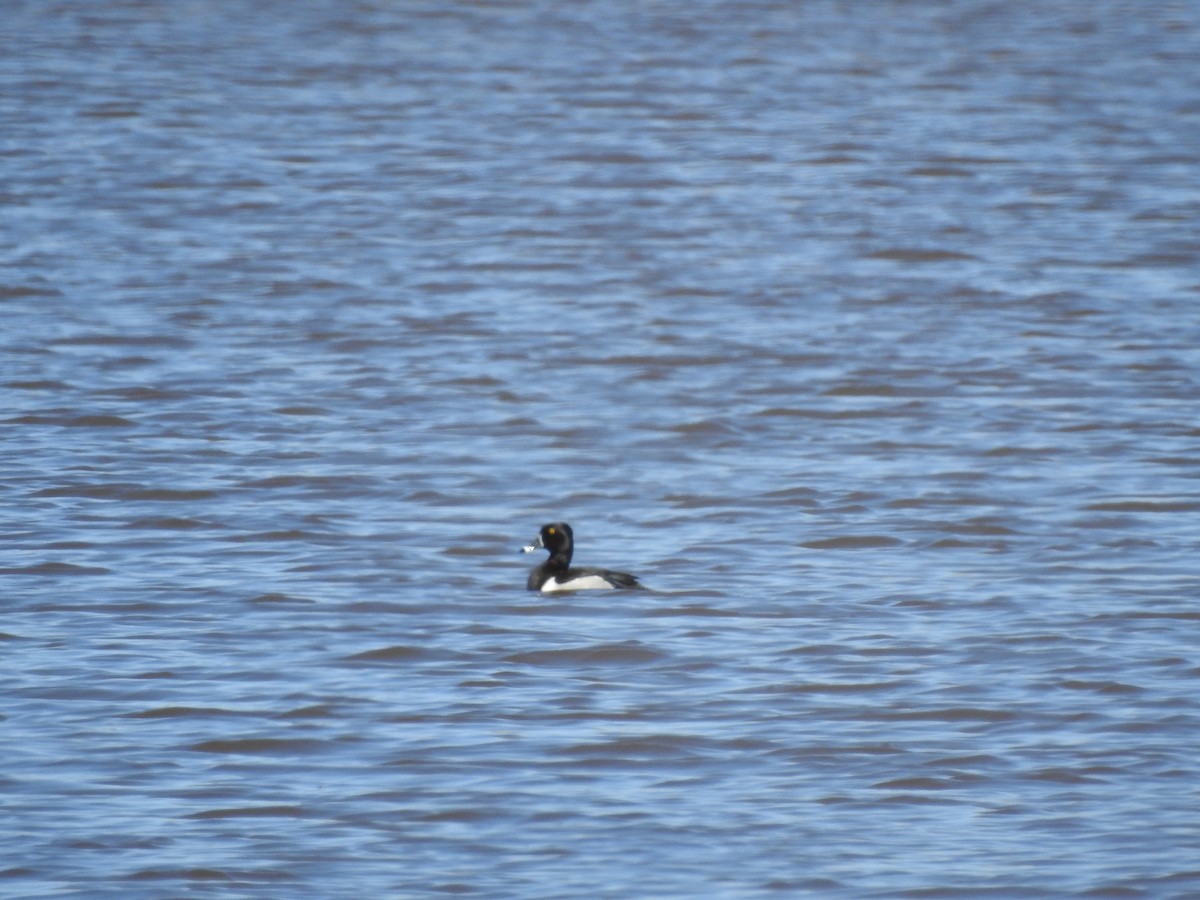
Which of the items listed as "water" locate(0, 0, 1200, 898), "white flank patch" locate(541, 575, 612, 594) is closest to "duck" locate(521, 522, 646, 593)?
"white flank patch" locate(541, 575, 612, 594)

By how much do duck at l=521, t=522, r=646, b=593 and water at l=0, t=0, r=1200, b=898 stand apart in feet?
0.53

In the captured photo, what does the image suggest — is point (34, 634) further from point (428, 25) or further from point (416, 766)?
point (428, 25)

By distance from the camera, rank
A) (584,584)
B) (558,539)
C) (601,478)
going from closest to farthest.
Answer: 1. (584,584)
2. (558,539)
3. (601,478)

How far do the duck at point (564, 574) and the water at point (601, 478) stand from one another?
0.16 metres

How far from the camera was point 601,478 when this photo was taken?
46.3 feet

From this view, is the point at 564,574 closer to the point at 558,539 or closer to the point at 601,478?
the point at 558,539

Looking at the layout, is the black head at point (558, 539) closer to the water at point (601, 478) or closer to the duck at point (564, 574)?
the duck at point (564, 574)

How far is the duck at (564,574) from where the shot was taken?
1125 cm

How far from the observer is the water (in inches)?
322

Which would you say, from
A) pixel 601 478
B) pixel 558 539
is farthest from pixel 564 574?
pixel 601 478

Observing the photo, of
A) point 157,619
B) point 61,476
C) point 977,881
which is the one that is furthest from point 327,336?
point 977,881

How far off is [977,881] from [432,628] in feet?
12.2

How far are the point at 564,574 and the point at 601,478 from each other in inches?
112

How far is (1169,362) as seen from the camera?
17047mm
